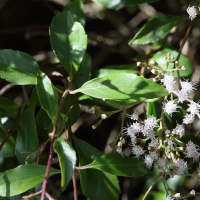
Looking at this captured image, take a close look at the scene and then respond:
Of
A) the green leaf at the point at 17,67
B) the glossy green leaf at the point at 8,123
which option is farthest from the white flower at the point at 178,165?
the glossy green leaf at the point at 8,123

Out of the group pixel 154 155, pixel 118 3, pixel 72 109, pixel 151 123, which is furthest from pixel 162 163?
pixel 118 3

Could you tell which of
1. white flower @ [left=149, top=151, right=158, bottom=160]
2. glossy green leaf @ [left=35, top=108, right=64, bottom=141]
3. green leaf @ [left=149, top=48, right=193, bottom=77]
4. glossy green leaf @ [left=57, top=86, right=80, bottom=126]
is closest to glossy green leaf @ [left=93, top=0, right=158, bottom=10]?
green leaf @ [left=149, top=48, right=193, bottom=77]

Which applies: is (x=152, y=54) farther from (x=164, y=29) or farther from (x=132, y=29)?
(x=132, y=29)

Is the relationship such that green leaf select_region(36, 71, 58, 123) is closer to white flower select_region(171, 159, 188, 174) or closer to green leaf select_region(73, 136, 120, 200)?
green leaf select_region(73, 136, 120, 200)

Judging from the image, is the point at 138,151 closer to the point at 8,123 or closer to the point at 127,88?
the point at 127,88

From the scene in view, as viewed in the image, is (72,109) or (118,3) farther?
(118,3)

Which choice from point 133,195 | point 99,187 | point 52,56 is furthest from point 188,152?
point 52,56

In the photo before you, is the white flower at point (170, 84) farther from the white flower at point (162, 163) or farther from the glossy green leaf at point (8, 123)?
the glossy green leaf at point (8, 123)
